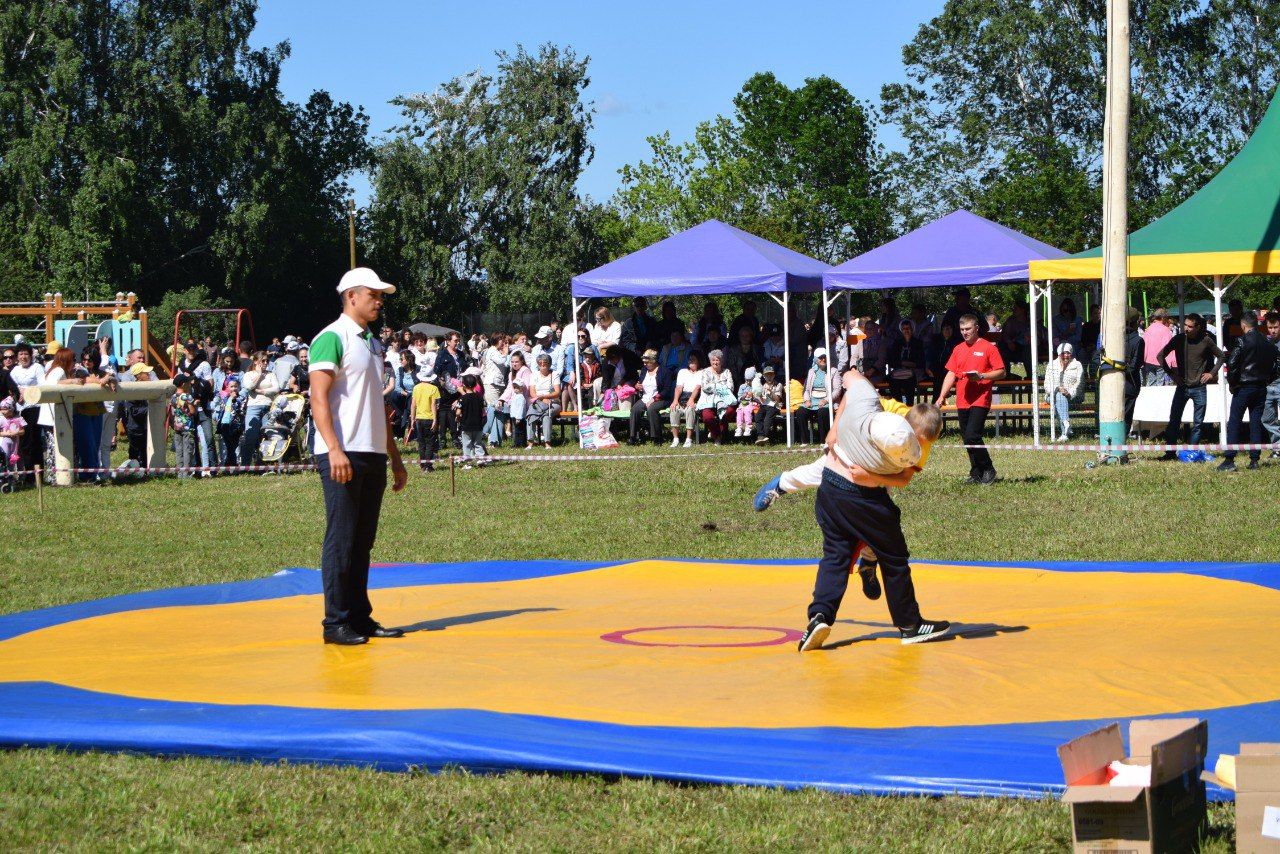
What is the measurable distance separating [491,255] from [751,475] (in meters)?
38.6

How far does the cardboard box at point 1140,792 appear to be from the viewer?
360cm

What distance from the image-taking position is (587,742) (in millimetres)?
4699

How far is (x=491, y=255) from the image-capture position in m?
52.2

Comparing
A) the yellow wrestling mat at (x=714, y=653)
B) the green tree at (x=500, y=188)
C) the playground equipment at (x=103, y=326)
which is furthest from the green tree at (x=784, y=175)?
the yellow wrestling mat at (x=714, y=653)

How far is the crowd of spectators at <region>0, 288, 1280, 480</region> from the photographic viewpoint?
15.8 meters

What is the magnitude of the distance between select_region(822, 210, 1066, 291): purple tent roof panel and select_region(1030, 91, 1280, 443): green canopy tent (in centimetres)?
92

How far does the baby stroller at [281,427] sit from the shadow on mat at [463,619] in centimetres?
1015

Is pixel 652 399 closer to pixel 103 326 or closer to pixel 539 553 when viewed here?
pixel 539 553

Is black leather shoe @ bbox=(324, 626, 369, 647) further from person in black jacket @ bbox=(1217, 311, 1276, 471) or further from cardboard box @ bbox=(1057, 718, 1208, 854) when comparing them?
person in black jacket @ bbox=(1217, 311, 1276, 471)

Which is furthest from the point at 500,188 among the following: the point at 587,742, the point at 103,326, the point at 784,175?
the point at 587,742

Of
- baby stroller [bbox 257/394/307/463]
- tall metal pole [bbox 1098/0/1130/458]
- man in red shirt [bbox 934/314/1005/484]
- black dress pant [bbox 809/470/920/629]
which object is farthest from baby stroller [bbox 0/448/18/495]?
black dress pant [bbox 809/470/920/629]

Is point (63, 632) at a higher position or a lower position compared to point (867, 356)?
lower

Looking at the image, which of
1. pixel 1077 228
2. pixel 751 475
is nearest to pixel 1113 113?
pixel 751 475

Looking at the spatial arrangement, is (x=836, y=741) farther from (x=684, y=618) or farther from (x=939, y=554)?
(x=939, y=554)
